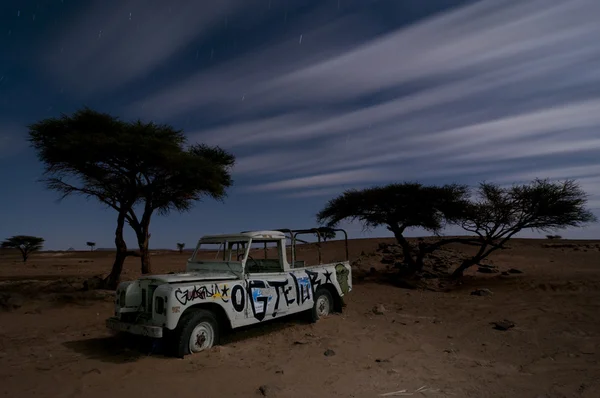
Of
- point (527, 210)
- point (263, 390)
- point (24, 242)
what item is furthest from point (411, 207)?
point (24, 242)

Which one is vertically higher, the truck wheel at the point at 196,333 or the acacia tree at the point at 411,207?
the acacia tree at the point at 411,207

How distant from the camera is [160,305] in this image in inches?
230

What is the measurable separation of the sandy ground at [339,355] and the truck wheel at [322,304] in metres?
0.27

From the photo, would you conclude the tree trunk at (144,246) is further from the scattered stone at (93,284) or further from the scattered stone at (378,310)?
the scattered stone at (378,310)

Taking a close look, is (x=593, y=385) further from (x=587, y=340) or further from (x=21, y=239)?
(x=21, y=239)

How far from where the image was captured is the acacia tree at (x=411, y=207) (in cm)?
1720

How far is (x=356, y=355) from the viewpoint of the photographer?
6.12 m

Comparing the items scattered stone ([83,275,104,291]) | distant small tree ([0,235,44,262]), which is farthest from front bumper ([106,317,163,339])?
distant small tree ([0,235,44,262])

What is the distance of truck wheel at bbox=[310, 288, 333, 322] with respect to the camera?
27.9 feet

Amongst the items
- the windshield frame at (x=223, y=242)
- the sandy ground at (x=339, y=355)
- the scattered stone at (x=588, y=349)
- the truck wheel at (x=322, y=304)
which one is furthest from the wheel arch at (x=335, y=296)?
the scattered stone at (x=588, y=349)

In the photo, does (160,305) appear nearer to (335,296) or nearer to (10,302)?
(335,296)

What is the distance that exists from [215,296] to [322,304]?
11.7ft

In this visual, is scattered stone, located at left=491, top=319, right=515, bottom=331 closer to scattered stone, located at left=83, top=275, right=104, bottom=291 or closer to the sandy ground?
the sandy ground

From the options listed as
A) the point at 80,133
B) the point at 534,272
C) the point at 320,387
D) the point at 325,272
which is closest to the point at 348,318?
the point at 325,272
